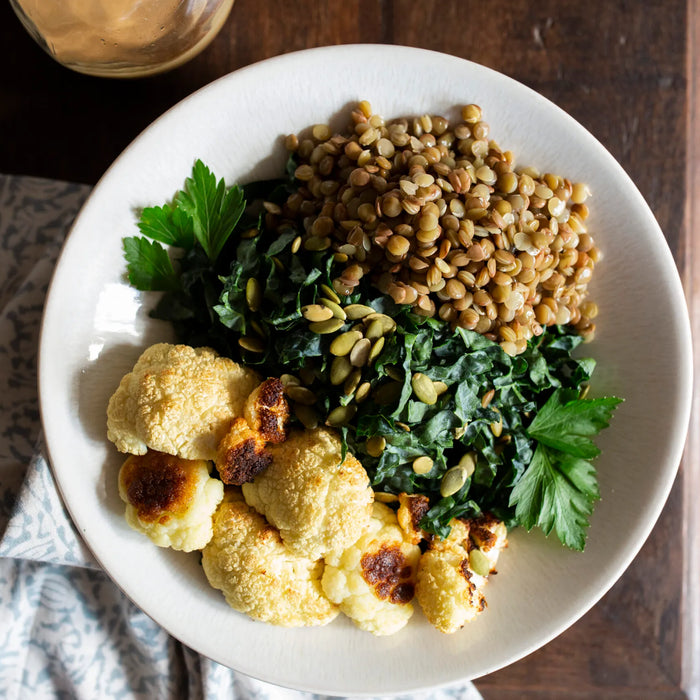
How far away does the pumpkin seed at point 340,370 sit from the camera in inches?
63.5

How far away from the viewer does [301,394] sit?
5.38 feet

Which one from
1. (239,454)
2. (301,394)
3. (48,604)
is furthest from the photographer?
(48,604)

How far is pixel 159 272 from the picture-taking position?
1.72 metres

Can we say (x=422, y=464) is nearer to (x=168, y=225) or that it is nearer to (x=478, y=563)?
(x=478, y=563)

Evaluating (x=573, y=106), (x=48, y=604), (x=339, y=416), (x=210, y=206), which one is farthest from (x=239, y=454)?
(x=573, y=106)

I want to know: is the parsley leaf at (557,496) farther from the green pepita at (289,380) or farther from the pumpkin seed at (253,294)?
the pumpkin seed at (253,294)

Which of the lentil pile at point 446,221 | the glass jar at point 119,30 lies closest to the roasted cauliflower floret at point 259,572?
the lentil pile at point 446,221

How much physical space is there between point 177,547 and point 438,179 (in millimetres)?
1021

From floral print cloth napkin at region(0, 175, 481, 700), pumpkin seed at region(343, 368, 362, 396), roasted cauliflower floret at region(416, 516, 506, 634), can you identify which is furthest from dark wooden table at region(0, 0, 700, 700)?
pumpkin seed at region(343, 368, 362, 396)

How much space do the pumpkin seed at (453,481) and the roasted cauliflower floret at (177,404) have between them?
1.67ft

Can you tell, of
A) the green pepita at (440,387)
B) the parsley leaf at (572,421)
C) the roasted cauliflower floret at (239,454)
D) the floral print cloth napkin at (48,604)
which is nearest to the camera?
the roasted cauliflower floret at (239,454)

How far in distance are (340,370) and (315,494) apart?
279 mm

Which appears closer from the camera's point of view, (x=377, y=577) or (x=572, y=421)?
(x=377, y=577)

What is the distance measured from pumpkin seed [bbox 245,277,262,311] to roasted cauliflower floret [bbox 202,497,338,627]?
0.46 m
